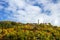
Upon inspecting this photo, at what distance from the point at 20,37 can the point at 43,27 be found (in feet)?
31.1

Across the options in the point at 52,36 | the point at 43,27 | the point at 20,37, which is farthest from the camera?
the point at 43,27

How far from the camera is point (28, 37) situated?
31.0 meters

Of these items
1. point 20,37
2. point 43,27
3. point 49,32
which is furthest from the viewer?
point 43,27

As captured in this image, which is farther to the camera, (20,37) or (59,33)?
(59,33)

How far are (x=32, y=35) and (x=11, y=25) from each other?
9141 mm

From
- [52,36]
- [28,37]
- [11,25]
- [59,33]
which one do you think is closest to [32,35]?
[28,37]

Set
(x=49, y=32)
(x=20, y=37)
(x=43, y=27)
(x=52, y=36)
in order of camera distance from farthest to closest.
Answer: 1. (x=43, y=27)
2. (x=49, y=32)
3. (x=52, y=36)
4. (x=20, y=37)

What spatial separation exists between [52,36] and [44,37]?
1.83 m

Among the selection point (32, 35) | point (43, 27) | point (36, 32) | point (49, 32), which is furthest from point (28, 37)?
point (43, 27)

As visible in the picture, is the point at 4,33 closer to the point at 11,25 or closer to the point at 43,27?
the point at 11,25

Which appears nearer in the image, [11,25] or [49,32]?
[49,32]

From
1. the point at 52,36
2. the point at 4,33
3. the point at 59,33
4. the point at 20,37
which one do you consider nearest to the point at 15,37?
the point at 20,37

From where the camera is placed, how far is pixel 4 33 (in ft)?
111

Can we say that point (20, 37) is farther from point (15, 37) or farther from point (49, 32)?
point (49, 32)
